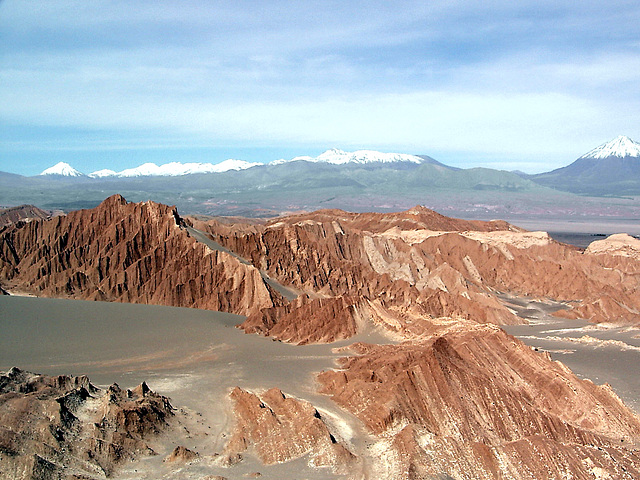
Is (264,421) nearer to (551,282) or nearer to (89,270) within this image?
(89,270)

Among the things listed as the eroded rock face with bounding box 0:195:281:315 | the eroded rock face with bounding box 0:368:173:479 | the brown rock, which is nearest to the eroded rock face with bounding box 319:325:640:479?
the brown rock

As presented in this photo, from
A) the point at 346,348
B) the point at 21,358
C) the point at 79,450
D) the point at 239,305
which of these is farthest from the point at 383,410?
the point at 239,305

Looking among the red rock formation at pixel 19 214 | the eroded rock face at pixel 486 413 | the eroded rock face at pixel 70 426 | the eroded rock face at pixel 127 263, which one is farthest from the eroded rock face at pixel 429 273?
the red rock formation at pixel 19 214

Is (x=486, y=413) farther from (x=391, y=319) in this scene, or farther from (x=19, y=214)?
(x=19, y=214)

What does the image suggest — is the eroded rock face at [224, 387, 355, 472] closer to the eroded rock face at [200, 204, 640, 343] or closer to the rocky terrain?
the rocky terrain

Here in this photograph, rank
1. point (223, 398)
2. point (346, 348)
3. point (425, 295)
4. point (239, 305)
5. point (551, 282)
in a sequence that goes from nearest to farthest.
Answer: point (223, 398), point (346, 348), point (239, 305), point (425, 295), point (551, 282)
